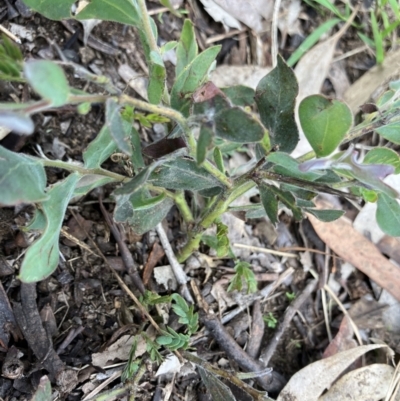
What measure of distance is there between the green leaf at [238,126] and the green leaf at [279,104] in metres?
0.23

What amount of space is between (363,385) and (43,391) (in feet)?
3.48

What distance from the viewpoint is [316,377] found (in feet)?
5.44

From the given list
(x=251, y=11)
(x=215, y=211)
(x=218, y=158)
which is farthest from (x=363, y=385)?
(x=251, y=11)

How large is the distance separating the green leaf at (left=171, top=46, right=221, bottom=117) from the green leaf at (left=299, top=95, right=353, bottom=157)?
0.96ft

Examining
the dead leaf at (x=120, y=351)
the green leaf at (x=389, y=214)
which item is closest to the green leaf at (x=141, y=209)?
the dead leaf at (x=120, y=351)

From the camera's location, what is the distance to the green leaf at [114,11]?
3.74 feet

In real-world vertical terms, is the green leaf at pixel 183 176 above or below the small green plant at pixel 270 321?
above

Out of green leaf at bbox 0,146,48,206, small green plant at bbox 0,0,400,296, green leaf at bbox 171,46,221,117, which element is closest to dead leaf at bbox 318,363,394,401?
small green plant at bbox 0,0,400,296

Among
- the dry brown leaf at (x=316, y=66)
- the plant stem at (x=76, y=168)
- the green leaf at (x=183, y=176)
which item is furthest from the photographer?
the dry brown leaf at (x=316, y=66)

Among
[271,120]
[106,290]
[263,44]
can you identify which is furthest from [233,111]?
[263,44]

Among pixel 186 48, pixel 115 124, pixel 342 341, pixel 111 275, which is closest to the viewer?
pixel 115 124

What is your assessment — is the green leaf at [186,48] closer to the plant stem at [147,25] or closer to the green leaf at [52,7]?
the plant stem at [147,25]

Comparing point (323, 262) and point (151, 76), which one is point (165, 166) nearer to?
point (151, 76)

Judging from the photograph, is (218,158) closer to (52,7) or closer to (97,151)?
(97,151)
